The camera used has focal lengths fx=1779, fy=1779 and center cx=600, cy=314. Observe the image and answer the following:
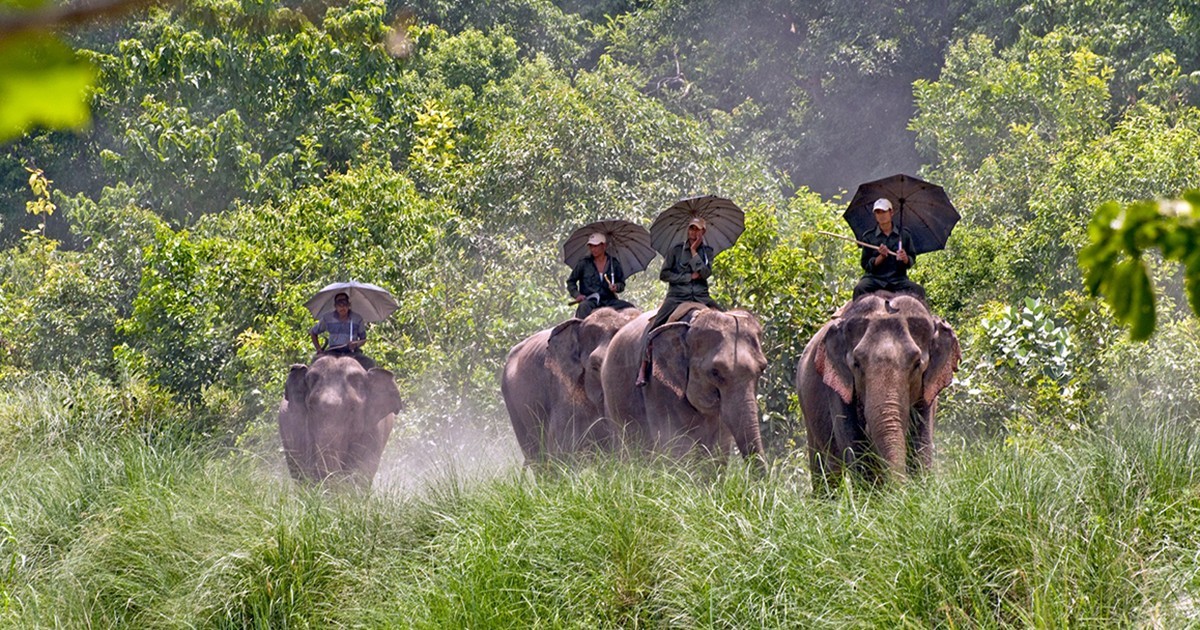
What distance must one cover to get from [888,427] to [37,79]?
7722 millimetres

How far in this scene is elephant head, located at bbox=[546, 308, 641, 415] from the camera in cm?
1173

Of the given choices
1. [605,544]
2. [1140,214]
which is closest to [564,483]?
[605,544]

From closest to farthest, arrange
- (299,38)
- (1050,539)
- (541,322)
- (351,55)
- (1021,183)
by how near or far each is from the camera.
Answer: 1. (1050,539)
2. (541,322)
3. (1021,183)
4. (299,38)
5. (351,55)

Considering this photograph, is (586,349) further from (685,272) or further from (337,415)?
(337,415)

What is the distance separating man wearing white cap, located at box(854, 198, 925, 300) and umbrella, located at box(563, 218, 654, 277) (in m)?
2.52

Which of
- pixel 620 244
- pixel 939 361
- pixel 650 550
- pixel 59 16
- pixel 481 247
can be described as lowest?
pixel 650 550

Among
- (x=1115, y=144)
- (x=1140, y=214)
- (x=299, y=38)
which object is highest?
(x=299, y=38)

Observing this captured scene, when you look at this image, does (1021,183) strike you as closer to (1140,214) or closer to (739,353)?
(739,353)

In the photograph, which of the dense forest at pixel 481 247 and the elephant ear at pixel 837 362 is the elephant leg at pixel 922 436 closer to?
the elephant ear at pixel 837 362

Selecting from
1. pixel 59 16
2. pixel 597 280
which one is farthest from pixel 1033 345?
pixel 59 16

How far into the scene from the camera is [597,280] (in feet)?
39.1

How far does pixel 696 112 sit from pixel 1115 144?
1757cm

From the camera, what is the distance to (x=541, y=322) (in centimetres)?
1528

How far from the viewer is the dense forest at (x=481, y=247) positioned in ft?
28.3
